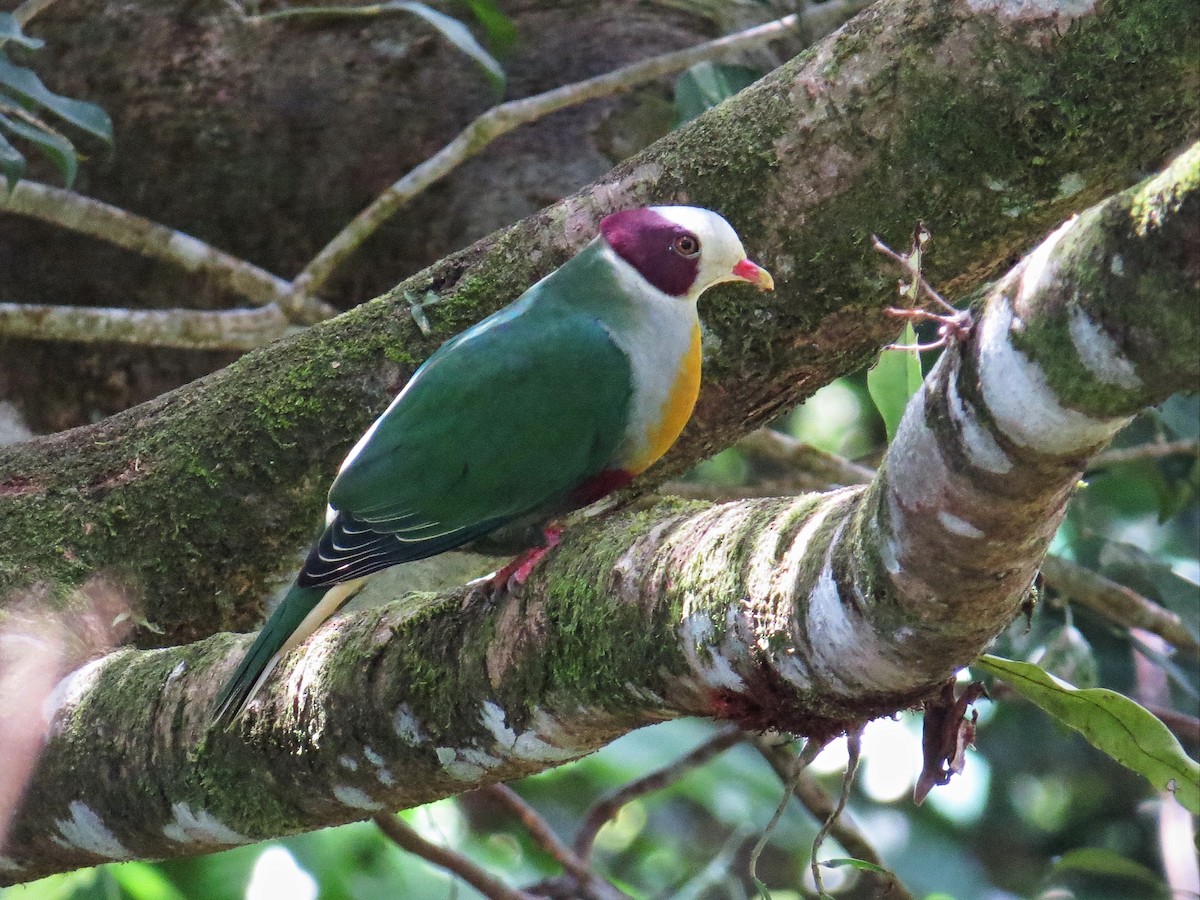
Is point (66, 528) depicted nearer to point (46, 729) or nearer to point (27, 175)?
point (46, 729)

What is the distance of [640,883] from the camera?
5461 mm

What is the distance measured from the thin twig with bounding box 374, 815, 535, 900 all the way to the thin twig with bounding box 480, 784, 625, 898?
13 centimetres

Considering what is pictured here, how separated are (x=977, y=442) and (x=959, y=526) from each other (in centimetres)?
11

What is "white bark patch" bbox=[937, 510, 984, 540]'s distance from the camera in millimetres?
1409

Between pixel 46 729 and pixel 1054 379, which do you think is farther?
pixel 46 729

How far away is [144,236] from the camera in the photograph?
397cm

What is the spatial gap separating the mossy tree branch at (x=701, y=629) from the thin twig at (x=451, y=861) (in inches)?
34.0

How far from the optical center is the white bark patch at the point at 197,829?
236cm

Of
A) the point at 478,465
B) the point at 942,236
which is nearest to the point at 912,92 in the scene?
the point at 942,236

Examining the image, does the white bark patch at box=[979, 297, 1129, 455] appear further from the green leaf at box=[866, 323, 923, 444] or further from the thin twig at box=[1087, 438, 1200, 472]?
the thin twig at box=[1087, 438, 1200, 472]

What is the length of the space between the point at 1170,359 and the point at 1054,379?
0.36 ft

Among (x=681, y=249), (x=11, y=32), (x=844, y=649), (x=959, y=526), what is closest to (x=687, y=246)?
(x=681, y=249)

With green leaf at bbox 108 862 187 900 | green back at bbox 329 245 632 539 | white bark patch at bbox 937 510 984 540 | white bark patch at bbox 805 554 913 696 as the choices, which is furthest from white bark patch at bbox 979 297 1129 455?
green leaf at bbox 108 862 187 900

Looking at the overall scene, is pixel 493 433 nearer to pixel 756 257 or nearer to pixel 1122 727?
pixel 756 257
